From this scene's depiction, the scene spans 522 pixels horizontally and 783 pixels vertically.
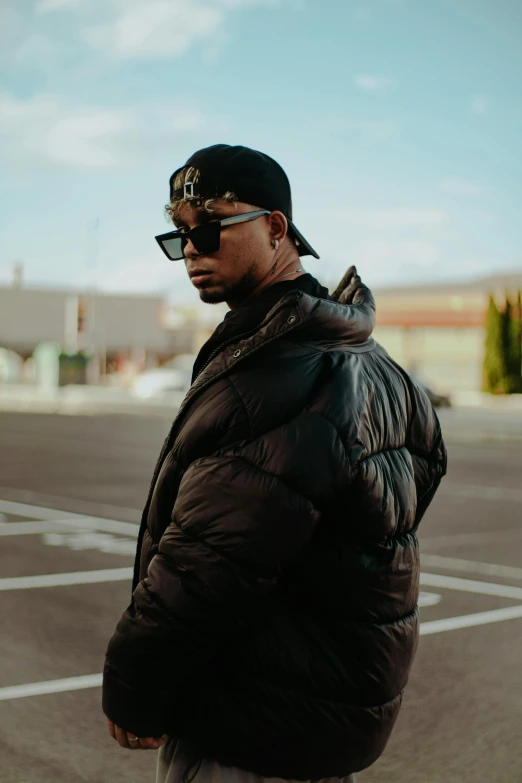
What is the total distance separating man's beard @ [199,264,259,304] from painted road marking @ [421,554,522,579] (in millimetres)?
6615

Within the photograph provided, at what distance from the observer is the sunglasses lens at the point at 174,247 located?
2.33 metres

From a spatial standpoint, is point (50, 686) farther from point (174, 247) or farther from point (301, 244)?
point (301, 244)

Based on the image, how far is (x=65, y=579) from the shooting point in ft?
25.6

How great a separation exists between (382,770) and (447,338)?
46.1m

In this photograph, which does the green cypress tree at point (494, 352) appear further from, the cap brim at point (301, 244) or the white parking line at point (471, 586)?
the cap brim at point (301, 244)

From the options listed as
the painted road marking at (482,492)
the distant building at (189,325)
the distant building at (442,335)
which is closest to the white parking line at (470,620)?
the painted road marking at (482,492)

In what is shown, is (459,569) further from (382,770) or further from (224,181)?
(224,181)

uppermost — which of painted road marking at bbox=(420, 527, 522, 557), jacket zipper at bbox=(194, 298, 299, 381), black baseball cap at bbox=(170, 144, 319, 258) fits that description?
black baseball cap at bbox=(170, 144, 319, 258)

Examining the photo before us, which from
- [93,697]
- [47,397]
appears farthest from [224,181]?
[47,397]

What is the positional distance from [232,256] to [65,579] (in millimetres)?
Result: 6017

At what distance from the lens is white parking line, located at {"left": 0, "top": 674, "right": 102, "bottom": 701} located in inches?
199

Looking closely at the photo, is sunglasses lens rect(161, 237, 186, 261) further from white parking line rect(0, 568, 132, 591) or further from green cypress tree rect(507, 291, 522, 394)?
green cypress tree rect(507, 291, 522, 394)

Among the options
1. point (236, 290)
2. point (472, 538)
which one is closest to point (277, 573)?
point (236, 290)

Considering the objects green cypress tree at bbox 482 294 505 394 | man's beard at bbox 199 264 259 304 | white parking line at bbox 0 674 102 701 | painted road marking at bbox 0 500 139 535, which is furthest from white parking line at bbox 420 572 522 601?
green cypress tree at bbox 482 294 505 394
